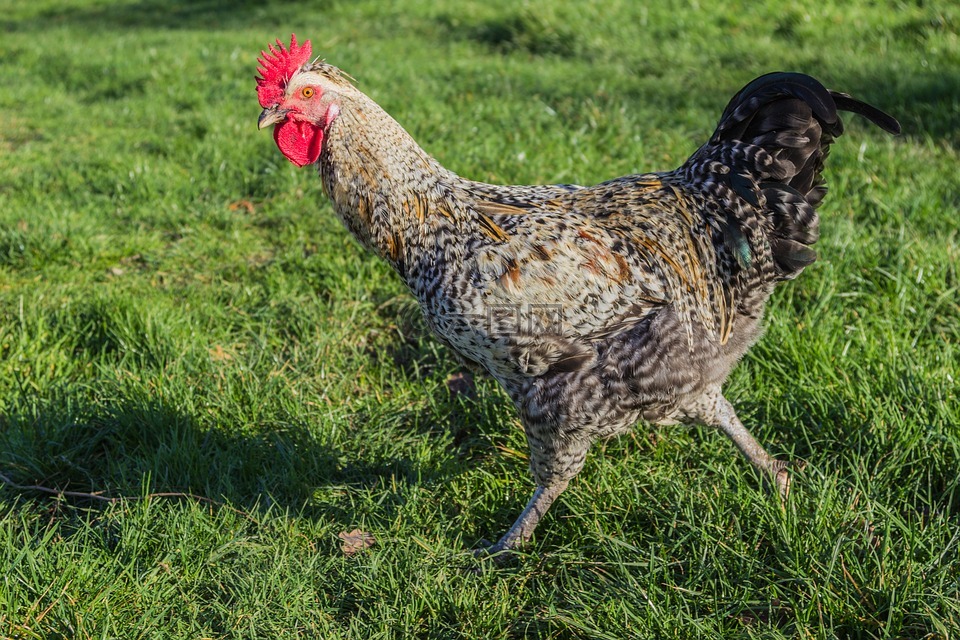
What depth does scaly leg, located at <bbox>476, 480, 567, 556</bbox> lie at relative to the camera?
3.03 metres

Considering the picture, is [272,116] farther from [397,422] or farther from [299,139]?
[397,422]

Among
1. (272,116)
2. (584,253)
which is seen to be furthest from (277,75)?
(584,253)

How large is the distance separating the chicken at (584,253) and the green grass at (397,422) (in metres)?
0.35

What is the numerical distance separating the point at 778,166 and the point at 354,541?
224 centimetres

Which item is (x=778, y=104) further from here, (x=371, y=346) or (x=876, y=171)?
(x=876, y=171)

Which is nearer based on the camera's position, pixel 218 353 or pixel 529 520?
pixel 529 520

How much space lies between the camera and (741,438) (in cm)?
313

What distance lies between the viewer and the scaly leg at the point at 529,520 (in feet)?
9.95

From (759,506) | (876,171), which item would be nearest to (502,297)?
(759,506)

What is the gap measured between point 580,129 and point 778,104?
328 cm

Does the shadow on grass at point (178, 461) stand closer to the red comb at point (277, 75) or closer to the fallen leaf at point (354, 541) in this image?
the fallen leaf at point (354, 541)

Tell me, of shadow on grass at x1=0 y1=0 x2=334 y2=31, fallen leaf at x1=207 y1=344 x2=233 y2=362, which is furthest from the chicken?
shadow on grass at x1=0 y1=0 x2=334 y2=31

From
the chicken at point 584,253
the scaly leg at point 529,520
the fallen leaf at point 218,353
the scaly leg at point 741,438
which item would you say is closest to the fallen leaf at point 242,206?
the fallen leaf at point 218,353

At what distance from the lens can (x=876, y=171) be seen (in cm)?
524
